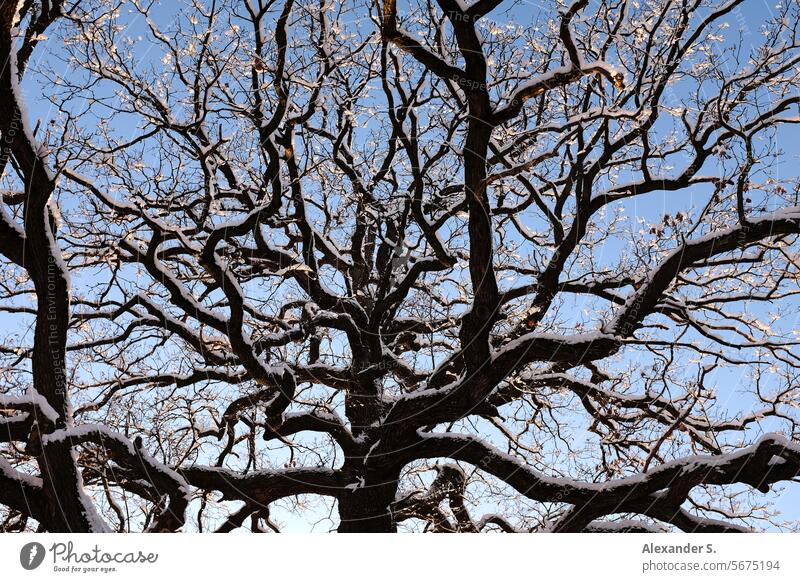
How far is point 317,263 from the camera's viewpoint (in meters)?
10.8

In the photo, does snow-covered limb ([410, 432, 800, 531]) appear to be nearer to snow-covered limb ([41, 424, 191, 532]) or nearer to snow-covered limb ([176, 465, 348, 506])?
snow-covered limb ([176, 465, 348, 506])

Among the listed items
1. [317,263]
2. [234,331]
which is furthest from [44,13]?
[317,263]

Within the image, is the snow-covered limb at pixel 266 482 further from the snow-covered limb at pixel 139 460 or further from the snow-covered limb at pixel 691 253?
the snow-covered limb at pixel 691 253

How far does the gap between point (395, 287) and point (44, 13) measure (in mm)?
5232

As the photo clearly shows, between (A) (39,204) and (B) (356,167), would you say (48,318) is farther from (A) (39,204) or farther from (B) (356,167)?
(B) (356,167)
